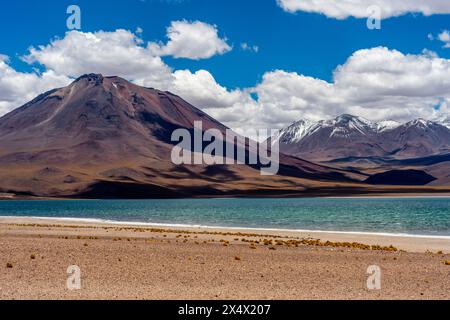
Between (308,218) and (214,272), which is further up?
(308,218)

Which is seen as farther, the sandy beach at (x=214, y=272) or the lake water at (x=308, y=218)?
the lake water at (x=308, y=218)

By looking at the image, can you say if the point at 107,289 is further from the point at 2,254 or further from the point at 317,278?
the point at 2,254

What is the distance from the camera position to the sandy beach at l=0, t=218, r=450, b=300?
63.2 ft

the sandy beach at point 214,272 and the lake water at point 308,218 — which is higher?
the lake water at point 308,218

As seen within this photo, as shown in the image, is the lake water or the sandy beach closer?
the sandy beach

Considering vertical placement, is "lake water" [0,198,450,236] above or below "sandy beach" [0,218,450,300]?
above

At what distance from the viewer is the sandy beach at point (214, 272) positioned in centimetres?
1927

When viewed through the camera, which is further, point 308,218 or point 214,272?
point 308,218

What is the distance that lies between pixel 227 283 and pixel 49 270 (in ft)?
25.5

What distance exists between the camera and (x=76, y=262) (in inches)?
1034

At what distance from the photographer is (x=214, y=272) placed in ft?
79.4

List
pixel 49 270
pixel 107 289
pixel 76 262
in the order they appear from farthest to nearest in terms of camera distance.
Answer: pixel 76 262 → pixel 49 270 → pixel 107 289
